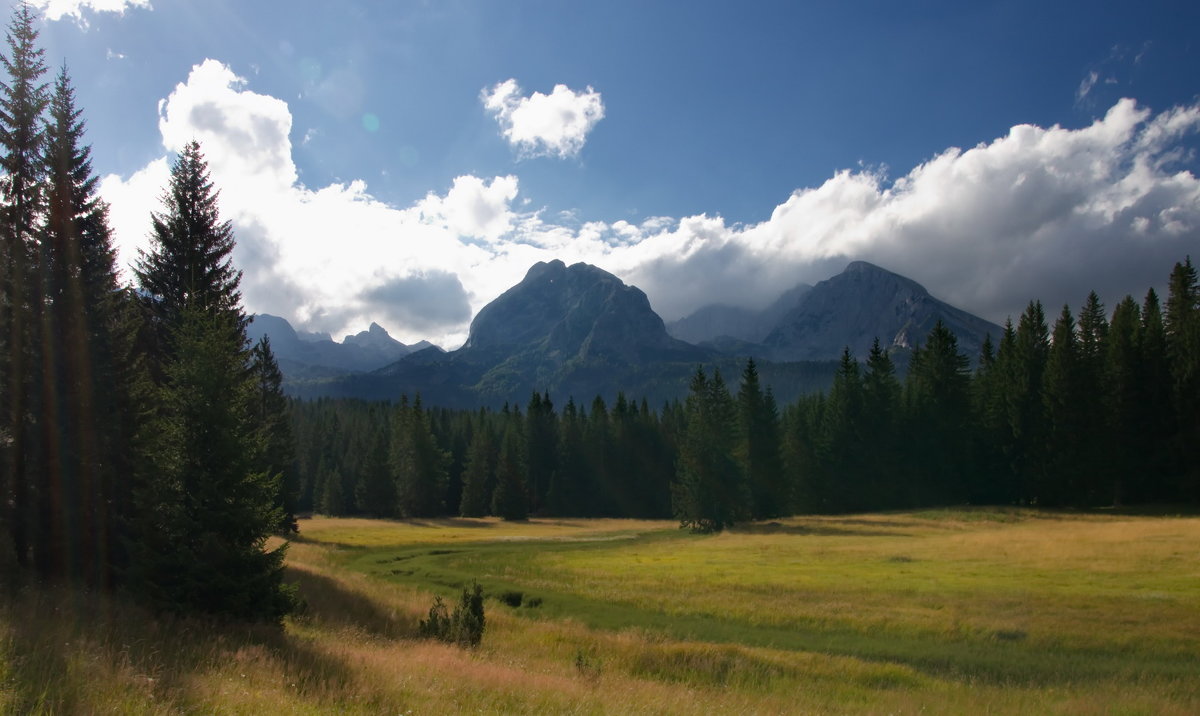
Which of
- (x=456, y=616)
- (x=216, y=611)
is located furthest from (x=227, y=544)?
(x=456, y=616)

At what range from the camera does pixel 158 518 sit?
56.3 ft

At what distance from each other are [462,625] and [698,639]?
7.99 m

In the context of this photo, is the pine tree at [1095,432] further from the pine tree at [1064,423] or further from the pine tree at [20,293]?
the pine tree at [20,293]

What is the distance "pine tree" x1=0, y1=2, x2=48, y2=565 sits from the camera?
20.2 m

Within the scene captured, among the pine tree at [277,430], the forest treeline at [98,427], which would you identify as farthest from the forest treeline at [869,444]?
the forest treeline at [98,427]

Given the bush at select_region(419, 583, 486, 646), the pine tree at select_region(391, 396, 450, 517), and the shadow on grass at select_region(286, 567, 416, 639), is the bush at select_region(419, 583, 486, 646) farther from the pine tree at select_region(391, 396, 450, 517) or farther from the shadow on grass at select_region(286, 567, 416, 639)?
the pine tree at select_region(391, 396, 450, 517)

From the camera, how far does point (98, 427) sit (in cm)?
2095

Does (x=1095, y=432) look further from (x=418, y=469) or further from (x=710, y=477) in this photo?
(x=418, y=469)

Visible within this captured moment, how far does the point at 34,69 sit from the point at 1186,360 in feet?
275

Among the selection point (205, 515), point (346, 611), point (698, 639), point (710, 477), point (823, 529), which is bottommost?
point (823, 529)

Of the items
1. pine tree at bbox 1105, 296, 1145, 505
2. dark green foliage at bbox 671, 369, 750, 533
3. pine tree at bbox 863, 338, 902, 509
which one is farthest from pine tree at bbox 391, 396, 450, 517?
pine tree at bbox 1105, 296, 1145, 505

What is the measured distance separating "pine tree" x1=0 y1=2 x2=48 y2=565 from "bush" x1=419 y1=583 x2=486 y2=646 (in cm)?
1258

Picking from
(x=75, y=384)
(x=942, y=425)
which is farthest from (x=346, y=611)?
(x=942, y=425)

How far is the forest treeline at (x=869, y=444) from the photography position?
6344cm
